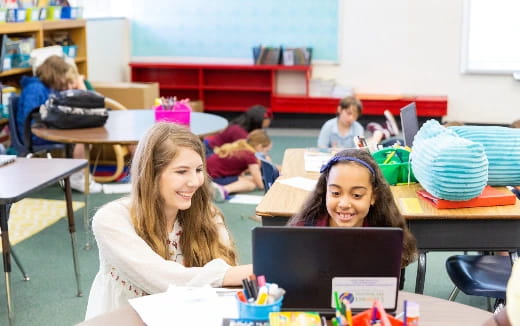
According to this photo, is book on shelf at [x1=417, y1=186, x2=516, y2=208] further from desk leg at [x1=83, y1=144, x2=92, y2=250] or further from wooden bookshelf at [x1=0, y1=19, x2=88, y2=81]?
wooden bookshelf at [x1=0, y1=19, x2=88, y2=81]

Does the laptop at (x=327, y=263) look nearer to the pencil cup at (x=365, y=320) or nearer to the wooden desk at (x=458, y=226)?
the pencil cup at (x=365, y=320)

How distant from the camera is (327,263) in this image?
1.68 metres

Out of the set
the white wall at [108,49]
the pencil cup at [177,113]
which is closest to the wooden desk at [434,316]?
the pencil cup at [177,113]

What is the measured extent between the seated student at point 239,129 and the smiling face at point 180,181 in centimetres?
399

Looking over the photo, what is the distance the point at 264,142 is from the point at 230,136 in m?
0.47

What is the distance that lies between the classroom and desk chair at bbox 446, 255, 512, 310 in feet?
0.04

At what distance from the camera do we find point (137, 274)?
2.07 metres

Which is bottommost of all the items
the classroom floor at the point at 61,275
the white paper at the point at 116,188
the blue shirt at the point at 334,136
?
the classroom floor at the point at 61,275

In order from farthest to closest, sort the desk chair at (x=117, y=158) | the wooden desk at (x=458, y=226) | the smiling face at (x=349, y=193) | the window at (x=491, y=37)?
the window at (x=491, y=37), the desk chair at (x=117, y=158), the wooden desk at (x=458, y=226), the smiling face at (x=349, y=193)

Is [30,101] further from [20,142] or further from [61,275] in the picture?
[61,275]

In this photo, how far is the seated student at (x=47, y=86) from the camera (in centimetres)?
538

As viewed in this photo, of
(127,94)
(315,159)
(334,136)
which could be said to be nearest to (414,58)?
(334,136)

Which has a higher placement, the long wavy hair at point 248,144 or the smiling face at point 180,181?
the smiling face at point 180,181

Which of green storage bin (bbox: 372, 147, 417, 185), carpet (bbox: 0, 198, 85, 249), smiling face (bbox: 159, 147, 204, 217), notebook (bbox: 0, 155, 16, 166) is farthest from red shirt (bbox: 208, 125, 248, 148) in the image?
smiling face (bbox: 159, 147, 204, 217)
